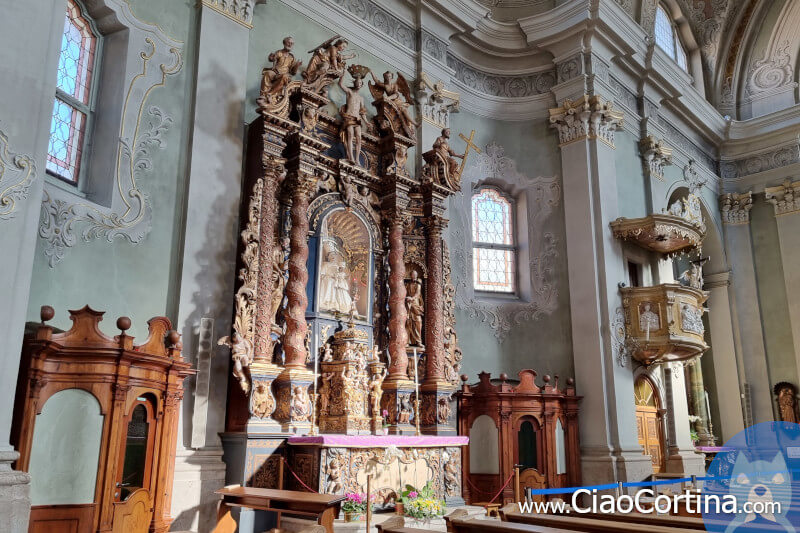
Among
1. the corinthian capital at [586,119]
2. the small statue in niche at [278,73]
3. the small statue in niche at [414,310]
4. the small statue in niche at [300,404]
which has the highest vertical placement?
the corinthian capital at [586,119]

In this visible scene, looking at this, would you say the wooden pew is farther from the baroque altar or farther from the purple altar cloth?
the baroque altar

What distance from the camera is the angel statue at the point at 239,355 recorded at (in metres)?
7.52

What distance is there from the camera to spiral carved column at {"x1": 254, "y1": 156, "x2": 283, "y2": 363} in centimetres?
795

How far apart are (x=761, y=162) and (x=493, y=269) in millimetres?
10090

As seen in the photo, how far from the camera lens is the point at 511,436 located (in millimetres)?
10703

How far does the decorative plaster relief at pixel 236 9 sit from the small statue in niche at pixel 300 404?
4.93m

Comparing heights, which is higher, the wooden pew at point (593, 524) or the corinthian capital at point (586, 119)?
the corinthian capital at point (586, 119)

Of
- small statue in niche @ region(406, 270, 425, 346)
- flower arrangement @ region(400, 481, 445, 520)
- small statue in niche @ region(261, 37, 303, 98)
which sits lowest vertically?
flower arrangement @ region(400, 481, 445, 520)

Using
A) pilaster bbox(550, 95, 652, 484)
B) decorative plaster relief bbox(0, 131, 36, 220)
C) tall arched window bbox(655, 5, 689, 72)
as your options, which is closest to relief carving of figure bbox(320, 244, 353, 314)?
decorative plaster relief bbox(0, 131, 36, 220)

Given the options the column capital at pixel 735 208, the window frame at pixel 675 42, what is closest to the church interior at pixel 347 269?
the window frame at pixel 675 42

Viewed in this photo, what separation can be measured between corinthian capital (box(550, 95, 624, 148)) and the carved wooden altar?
498cm

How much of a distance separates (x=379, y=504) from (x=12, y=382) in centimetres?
446

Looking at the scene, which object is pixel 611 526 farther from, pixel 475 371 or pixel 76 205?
pixel 475 371

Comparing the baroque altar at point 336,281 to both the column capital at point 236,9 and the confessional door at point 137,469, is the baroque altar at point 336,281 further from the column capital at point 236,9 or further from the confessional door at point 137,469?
the confessional door at point 137,469
